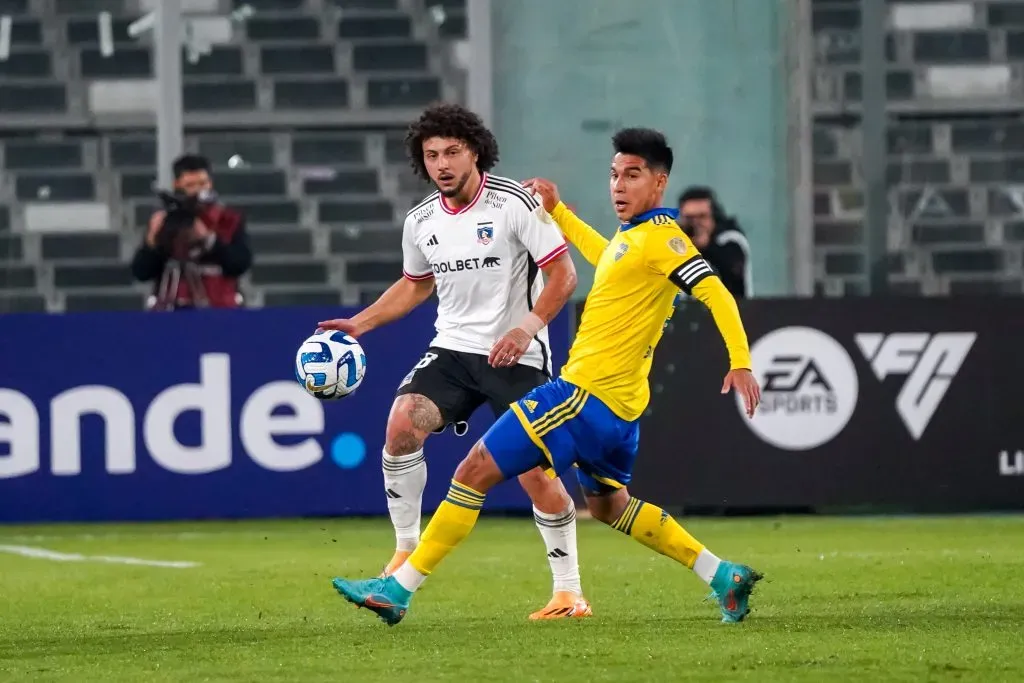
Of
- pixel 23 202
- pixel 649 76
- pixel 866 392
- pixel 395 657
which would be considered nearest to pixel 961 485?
pixel 866 392

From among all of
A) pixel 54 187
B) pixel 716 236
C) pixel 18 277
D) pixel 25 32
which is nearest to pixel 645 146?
pixel 716 236

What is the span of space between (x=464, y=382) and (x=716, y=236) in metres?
4.89

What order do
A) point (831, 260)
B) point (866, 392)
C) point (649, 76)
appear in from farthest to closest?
point (831, 260)
point (649, 76)
point (866, 392)

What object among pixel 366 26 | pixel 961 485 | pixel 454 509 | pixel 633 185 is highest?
pixel 366 26

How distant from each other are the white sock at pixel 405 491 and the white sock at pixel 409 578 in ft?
3.83

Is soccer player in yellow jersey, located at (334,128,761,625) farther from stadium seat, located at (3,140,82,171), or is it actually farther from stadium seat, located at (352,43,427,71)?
stadium seat, located at (3,140,82,171)

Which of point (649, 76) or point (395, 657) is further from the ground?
point (649, 76)

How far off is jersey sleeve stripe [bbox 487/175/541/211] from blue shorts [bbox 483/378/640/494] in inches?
41.1

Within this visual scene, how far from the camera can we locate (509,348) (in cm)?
716

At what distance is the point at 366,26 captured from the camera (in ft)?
57.0

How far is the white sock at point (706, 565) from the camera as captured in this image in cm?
682

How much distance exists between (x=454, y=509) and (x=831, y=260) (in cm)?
1036

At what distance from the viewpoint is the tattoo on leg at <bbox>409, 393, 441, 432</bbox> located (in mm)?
7738

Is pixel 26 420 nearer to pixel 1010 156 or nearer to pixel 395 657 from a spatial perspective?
pixel 395 657
